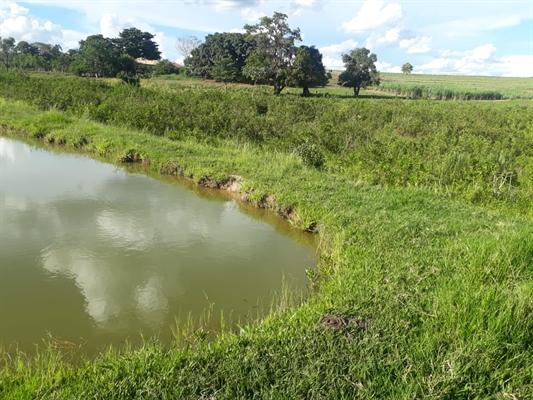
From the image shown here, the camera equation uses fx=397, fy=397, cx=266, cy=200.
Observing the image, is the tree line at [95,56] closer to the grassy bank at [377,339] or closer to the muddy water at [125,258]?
the muddy water at [125,258]

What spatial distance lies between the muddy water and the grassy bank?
386 millimetres

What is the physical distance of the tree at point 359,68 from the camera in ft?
119

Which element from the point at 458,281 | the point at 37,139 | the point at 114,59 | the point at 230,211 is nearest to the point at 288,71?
the point at 114,59

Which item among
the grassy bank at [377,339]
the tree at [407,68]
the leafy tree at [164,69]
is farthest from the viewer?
the tree at [407,68]

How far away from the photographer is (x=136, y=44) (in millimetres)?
51656

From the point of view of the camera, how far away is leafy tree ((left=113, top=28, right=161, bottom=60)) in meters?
50.5

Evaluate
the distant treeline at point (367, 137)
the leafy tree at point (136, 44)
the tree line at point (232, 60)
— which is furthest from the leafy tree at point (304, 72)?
the leafy tree at point (136, 44)

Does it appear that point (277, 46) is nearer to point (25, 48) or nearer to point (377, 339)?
point (377, 339)

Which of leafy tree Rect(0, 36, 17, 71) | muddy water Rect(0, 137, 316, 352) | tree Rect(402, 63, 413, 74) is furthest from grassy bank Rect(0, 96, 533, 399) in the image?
tree Rect(402, 63, 413, 74)

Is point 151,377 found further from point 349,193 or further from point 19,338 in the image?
point 349,193

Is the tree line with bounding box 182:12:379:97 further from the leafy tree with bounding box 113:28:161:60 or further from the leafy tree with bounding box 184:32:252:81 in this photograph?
the leafy tree with bounding box 113:28:161:60

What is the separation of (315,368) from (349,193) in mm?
3977

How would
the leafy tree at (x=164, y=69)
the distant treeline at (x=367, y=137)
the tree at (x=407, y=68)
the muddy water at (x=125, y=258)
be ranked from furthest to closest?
the tree at (x=407, y=68)
the leafy tree at (x=164, y=69)
the distant treeline at (x=367, y=137)
the muddy water at (x=125, y=258)

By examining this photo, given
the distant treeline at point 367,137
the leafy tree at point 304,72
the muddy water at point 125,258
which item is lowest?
the muddy water at point 125,258
